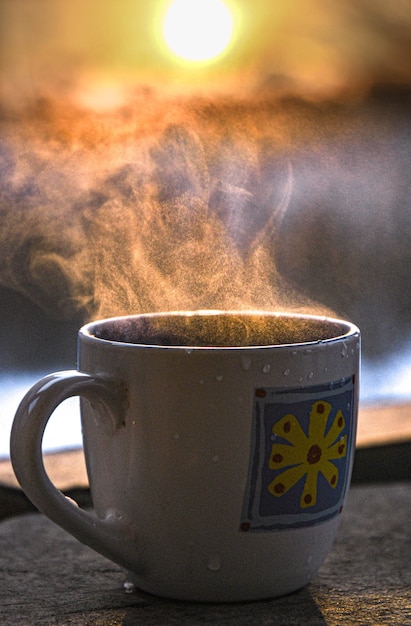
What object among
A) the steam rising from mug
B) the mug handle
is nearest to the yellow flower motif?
the mug handle

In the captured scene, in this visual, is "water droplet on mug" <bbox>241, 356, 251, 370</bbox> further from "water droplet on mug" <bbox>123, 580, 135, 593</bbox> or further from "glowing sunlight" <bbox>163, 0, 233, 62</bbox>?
"glowing sunlight" <bbox>163, 0, 233, 62</bbox>

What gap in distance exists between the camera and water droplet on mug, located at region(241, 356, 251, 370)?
51 cm

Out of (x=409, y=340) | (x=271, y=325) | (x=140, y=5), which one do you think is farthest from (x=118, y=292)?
(x=140, y=5)

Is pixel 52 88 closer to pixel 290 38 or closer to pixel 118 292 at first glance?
pixel 290 38

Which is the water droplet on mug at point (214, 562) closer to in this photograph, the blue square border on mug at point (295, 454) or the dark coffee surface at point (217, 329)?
the blue square border on mug at point (295, 454)

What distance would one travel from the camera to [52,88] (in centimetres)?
199

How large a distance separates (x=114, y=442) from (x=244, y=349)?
0.36 ft

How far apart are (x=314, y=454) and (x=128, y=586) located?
0.54 feet

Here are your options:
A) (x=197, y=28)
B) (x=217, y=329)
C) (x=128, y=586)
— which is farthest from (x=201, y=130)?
(x=128, y=586)

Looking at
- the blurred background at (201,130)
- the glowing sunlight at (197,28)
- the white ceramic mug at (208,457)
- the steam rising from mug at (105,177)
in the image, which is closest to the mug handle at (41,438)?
the white ceramic mug at (208,457)

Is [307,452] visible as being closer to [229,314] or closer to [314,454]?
[314,454]

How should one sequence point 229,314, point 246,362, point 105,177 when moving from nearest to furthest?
point 246,362
point 229,314
point 105,177

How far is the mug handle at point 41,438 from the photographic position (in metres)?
0.50

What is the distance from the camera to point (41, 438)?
0.51 meters
